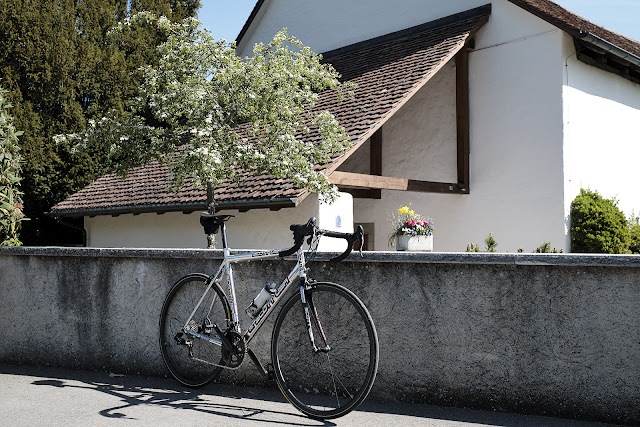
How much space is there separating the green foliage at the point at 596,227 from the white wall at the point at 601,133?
0.81 feet

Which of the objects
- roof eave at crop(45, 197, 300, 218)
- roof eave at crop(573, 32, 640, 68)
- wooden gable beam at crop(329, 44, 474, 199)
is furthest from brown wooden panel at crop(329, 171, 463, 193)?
roof eave at crop(573, 32, 640, 68)

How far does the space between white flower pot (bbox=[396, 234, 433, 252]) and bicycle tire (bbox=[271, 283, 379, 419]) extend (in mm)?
6827

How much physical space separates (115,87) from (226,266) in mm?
15009

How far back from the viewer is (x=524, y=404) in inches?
174

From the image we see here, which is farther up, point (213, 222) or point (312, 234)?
point (213, 222)

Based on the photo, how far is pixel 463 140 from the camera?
1349 centimetres

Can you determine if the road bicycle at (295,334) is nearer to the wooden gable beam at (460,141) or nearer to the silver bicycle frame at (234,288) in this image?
the silver bicycle frame at (234,288)

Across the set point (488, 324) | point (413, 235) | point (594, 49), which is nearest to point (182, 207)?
point (413, 235)

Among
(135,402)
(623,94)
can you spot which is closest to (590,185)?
(623,94)

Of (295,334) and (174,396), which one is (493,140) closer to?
(295,334)

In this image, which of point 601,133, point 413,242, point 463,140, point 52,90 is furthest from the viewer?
point 52,90

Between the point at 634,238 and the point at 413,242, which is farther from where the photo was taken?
the point at 634,238

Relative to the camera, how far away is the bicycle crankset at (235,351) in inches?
195

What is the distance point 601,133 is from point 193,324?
34.3 feet
